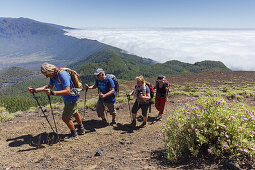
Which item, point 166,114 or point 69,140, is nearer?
point 69,140

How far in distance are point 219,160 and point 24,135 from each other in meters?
5.98

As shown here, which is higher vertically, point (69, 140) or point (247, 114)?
point (247, 114)

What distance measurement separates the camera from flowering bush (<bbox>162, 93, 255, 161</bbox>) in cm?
283

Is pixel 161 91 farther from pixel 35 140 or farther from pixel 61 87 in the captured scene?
pixel 35 140

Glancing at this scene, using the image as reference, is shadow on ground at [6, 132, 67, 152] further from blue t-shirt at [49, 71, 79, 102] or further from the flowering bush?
the flowering bush

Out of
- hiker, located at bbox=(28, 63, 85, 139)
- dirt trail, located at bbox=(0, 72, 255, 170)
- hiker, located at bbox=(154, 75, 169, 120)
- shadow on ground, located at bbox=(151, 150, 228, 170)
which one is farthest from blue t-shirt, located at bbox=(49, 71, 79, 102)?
hiker, located at bbox=(154, 75, 169, 120)

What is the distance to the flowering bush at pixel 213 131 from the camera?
111 inches

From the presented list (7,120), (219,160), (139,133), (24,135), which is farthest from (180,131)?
(7,120)

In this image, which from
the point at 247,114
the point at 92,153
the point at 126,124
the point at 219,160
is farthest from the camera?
the point at 126,124

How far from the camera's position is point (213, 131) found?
303cm

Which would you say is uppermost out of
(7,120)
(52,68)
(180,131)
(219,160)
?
(52,68)

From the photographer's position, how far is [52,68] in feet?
14.3

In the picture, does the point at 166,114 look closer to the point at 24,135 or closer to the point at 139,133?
the point at 139,133

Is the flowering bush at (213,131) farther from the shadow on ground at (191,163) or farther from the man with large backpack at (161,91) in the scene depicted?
the man with large backpack at (161,91)
